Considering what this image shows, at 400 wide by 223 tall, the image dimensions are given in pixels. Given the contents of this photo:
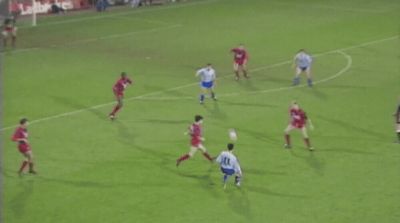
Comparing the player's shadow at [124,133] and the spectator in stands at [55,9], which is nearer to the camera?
the player's shadow at [124,133]

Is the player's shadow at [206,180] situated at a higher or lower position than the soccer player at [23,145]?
lower

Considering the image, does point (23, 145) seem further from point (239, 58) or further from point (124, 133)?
point (239, 58)

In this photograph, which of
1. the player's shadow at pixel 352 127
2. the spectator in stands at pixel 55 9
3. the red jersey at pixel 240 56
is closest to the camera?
the player's shadow at pixel 352 127

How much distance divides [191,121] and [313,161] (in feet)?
22.8

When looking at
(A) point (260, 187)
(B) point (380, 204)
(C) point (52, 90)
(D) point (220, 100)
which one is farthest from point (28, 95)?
(B) point (380, 204)

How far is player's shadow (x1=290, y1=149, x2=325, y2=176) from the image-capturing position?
80.4ft

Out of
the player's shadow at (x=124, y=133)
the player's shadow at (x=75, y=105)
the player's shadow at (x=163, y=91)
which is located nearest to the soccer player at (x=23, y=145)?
the player's shadow at (x=124, y=133)

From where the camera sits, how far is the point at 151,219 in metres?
20.2

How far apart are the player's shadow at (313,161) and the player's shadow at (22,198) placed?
9.66 meters

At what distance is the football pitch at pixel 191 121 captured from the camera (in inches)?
843

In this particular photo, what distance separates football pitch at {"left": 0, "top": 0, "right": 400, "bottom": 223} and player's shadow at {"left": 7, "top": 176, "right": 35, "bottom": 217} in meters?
0.06

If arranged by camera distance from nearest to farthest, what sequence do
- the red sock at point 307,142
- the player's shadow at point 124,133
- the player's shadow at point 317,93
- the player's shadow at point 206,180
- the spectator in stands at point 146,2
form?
the player's shadow at point 206,180 < the red sock at point 307,142 < the player's shadow at point 124,133 < the player's shadow at point 317,93 < the spectator in stands at point 146,2

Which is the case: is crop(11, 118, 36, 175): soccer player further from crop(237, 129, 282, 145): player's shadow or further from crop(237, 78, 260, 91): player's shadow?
crop(237, 78, 260, 91): player's shadow

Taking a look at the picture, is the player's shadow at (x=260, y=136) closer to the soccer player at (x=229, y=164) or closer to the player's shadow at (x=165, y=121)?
the player's shadow at (x=165, y=121)
